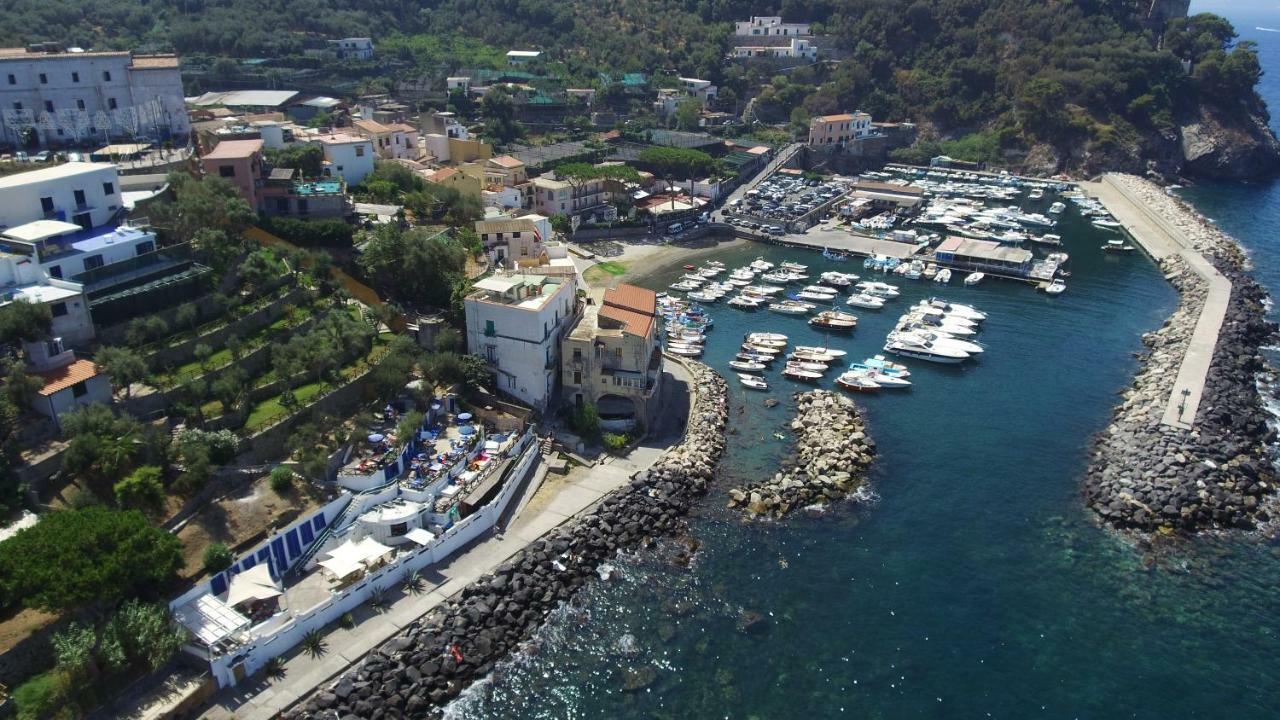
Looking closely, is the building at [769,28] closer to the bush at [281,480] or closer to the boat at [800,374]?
the boat at [800,374]

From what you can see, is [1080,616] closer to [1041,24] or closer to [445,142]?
[445,142]

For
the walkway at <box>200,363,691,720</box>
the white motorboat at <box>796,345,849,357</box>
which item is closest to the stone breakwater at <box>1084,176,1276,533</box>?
the white motorboat at <box>796,345,849,357</box>

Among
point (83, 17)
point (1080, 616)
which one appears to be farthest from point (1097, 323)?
point (83, 17)

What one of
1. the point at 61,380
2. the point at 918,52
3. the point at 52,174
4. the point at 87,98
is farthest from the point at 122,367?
the point at 918,52

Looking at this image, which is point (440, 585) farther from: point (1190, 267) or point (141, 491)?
point (1190, 267)

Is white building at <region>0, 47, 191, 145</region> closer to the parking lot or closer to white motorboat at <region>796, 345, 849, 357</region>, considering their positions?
white motorboat at <region>796, 345, 849, 357</region>

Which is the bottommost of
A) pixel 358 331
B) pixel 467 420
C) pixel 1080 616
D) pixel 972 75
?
pixel 1080 616
